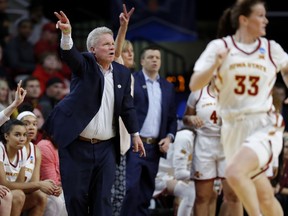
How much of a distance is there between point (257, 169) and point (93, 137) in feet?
5.53

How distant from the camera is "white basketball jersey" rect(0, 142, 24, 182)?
898cm

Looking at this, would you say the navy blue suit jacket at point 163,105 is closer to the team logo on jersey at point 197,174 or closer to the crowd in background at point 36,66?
the team logo on jersey at point 197,174

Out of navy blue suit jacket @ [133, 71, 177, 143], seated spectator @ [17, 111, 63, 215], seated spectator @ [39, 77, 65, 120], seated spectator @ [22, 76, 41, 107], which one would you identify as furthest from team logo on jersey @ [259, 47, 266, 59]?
seated spectator @ [39, 77, 65, 120]

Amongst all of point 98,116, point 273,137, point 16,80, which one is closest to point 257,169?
point 273,137

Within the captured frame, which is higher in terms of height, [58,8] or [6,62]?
[58,8]

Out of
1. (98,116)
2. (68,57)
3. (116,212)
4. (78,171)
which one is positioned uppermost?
(68,57)

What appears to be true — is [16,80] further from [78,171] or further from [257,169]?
[257,169]

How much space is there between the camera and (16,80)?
43.3 ft

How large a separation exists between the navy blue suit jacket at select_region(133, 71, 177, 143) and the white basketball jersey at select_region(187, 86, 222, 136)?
24 cm

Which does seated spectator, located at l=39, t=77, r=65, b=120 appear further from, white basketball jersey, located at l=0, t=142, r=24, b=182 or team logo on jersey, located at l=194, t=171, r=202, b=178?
team logo on jersey, located at l=194, t=171, r=202, b=178

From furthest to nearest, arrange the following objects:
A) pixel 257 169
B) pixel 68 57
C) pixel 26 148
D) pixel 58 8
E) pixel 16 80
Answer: pixel 58 8 < pixel 16 80 < pixel 26 148 < pixel 68 57 < pixel 257 169

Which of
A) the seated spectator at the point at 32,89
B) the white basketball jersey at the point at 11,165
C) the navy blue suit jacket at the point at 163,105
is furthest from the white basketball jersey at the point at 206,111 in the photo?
the seated spectator at the point at 32,89

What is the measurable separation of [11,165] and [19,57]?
15.9 ft

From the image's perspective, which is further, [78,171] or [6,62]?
[6,62]
